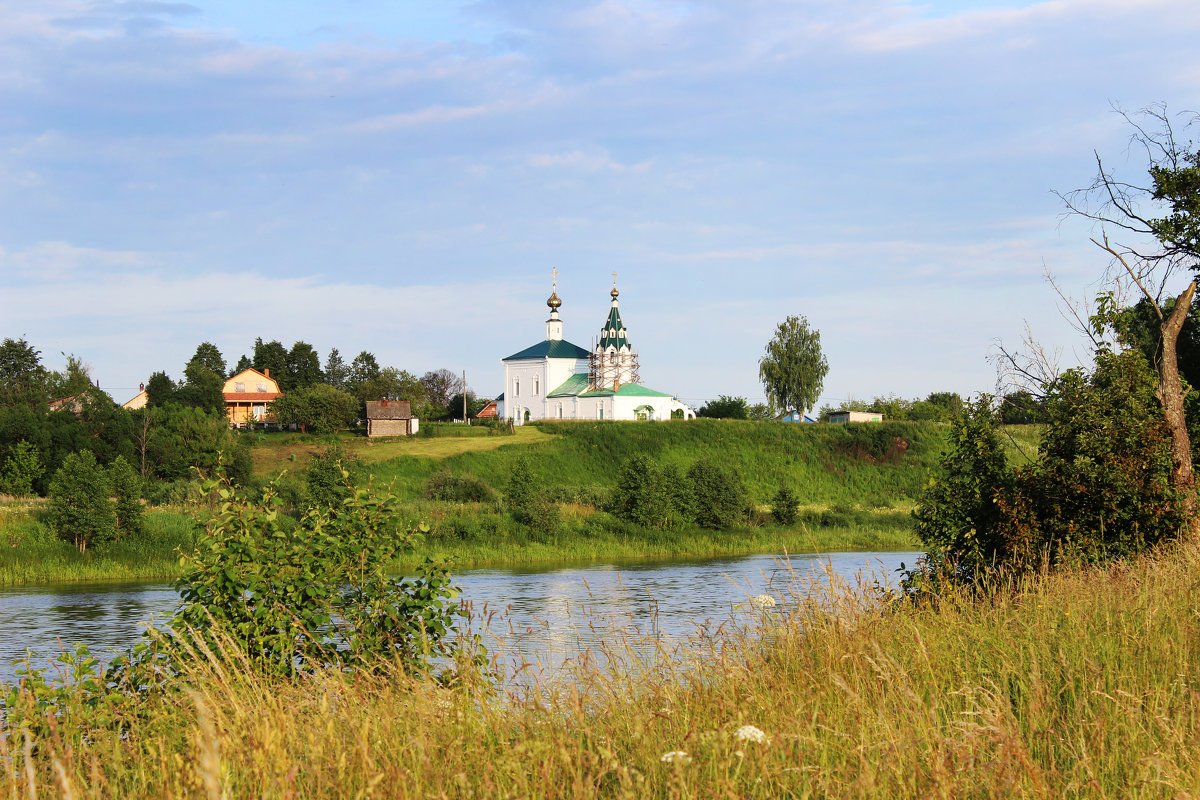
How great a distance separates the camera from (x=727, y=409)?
91.3 metres

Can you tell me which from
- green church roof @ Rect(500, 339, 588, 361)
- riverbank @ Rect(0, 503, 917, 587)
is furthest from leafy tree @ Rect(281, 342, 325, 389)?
riverbank @ Rect(0, 503, 917, 587)

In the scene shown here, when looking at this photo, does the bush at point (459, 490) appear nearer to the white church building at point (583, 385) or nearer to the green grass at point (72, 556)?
the green grass at point (72, 556)

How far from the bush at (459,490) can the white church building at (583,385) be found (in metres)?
35.7

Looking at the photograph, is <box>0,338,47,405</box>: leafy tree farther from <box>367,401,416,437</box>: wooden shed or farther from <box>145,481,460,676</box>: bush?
<box>145,481,460,676</box>: bush

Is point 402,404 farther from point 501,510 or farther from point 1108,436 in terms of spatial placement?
point 1108,436

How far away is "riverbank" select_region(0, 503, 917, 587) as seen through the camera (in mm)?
32688

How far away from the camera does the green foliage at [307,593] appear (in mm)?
7453

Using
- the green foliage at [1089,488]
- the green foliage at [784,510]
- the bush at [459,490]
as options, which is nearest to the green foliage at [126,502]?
the bush at [459,490]

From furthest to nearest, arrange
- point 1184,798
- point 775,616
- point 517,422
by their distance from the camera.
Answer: point 517,422 → point 775,616 → point 1184,798

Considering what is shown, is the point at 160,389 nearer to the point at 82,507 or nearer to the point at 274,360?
the point at 274,360

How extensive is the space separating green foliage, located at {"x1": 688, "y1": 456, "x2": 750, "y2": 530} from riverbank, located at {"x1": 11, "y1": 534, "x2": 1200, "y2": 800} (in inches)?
1552

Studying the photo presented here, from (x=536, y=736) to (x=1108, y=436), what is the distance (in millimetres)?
10524

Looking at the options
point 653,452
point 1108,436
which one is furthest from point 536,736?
point 653,452

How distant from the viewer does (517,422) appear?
9369 cm
